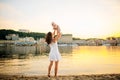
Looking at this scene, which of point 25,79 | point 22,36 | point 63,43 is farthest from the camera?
point 63,43

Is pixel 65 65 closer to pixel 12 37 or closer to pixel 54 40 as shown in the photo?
pixel 54 40

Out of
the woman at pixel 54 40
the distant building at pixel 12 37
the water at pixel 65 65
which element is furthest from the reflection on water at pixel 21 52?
the distant building at pixel 12 37

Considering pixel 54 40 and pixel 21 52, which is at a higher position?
pixel 54 40

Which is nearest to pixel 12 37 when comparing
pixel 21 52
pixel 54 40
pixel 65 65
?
pixel 21 52

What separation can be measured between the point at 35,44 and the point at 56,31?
4647 centimetres

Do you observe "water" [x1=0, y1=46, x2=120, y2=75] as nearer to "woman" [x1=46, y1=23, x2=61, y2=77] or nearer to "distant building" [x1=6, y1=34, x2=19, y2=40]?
"woman" [x1=46, y1=23, x2=61, y2=77]

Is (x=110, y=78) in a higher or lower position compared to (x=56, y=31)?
lower

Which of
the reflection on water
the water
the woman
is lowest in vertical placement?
the reflection on water

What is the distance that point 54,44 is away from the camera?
15.9 ft

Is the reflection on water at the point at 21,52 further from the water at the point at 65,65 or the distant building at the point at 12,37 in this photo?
the distant building at the point at 12,37

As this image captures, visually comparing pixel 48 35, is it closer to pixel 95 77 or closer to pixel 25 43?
pixel 95 77

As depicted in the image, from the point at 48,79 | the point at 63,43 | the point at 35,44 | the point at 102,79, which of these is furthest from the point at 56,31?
the point at 63,43

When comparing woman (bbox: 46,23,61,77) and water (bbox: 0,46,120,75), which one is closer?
woman (bbox: 46,23,61,77)

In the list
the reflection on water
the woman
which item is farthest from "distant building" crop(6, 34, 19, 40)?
the woman
